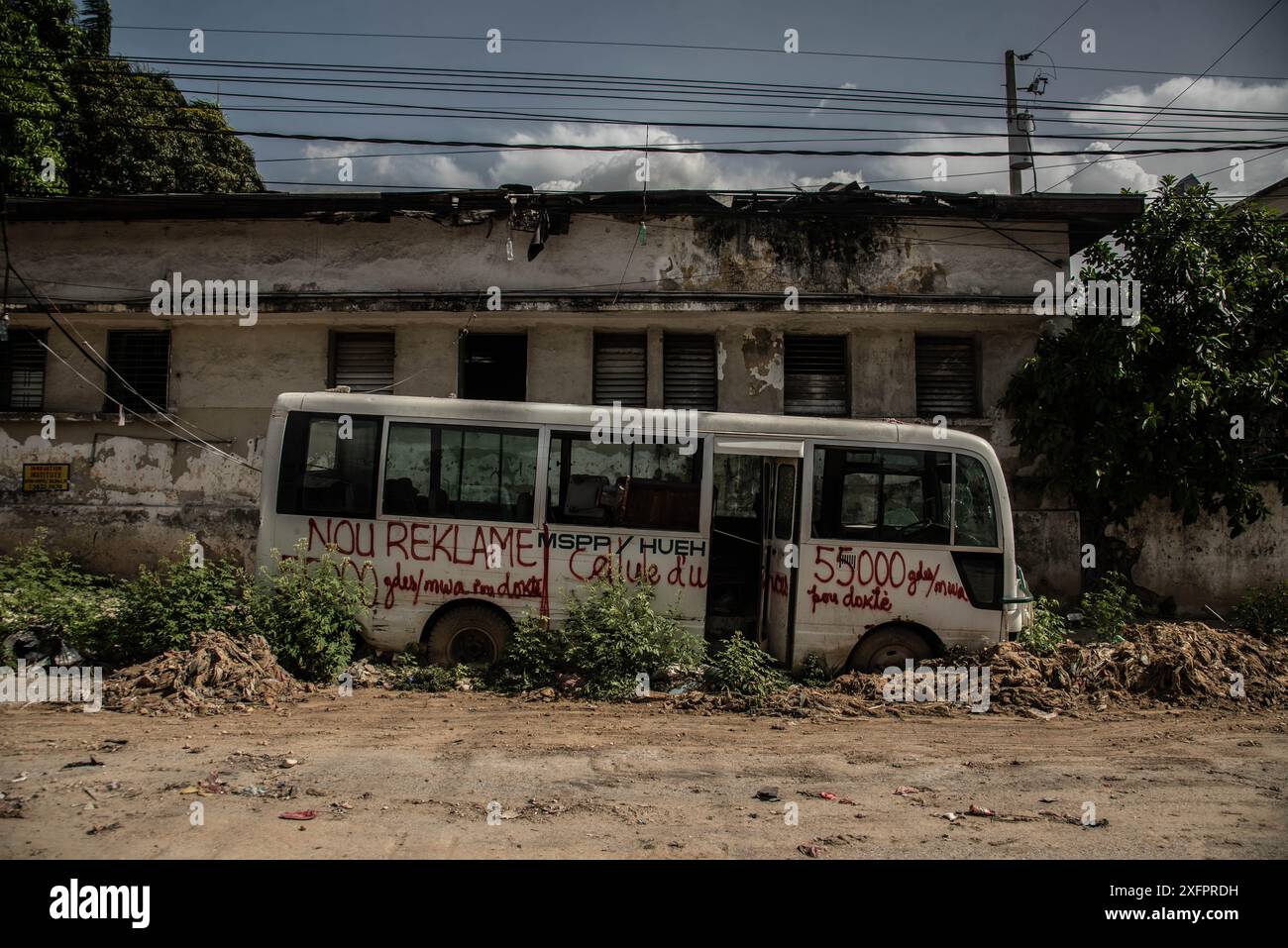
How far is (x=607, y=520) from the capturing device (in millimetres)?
8102

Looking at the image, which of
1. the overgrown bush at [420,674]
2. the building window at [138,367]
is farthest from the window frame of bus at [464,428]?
the building window at [138,367]

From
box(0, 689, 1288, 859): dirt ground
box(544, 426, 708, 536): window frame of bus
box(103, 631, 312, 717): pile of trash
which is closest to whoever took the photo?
box(0, 689, 1288, 859): dirt ground

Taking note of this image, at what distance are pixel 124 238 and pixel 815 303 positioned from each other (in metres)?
10.1

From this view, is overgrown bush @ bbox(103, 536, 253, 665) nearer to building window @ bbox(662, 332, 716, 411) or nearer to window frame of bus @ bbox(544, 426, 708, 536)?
window frame of bus @ bbox(544, 426, 708, 536)

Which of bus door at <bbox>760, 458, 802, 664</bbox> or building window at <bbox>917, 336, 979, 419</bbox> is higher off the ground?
building window at <bbox>917, 336, 979, 419</bbox>

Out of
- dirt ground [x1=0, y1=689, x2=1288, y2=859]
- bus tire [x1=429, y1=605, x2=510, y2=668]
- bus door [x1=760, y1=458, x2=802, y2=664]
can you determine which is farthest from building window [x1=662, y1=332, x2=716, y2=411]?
dirt ground [x1=0, y1=689, x2=1288, y2=859]

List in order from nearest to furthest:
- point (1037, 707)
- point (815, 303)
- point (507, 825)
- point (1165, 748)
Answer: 1. point (507, 825)
2. point (1165, 748)
3. point (1037, 707)
4. point (815, 303)

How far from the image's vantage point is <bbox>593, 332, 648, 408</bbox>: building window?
12539mm

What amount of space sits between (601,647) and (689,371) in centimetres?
605

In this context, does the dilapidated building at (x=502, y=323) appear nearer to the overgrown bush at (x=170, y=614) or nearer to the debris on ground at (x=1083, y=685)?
the debris on ground at (x=1083, y=685)

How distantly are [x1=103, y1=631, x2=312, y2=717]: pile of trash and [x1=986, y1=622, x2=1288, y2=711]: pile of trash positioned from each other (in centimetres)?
635

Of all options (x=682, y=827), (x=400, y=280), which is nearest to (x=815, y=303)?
(x=400, y=280)

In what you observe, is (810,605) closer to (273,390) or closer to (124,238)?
(273,390)

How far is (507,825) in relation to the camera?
461 cm
